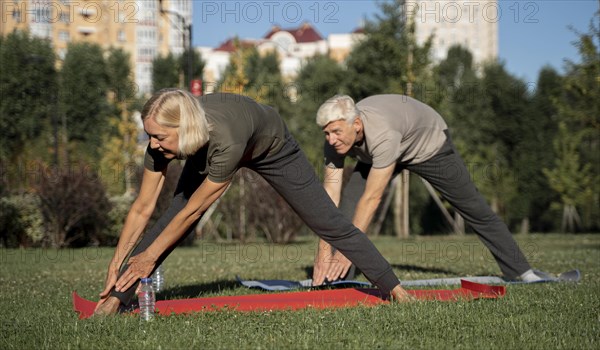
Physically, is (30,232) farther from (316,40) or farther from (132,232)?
(316,40)

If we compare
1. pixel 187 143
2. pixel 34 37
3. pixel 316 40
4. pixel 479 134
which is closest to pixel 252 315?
pixel 187 143

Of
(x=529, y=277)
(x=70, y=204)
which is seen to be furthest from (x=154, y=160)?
(x=70, y=204)

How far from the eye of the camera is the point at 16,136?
33.9 metres

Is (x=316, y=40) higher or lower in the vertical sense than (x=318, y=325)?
higher

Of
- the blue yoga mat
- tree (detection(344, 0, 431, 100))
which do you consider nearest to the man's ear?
the blue yoga mat

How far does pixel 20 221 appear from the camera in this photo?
53.6ft

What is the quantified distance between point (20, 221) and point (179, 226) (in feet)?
40.8

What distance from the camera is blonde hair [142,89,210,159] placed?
15.3 ft

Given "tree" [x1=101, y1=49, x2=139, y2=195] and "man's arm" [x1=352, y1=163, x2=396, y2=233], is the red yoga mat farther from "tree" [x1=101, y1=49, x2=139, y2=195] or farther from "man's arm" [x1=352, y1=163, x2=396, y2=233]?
"tree" [x1=101, y1=49, x2=139, y2=195]

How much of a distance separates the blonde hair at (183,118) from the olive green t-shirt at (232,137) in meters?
0.13

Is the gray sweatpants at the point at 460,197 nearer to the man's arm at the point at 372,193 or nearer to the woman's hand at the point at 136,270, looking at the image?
the man's arm at the point at 372,193

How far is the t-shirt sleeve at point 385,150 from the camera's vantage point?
6648 millimetres

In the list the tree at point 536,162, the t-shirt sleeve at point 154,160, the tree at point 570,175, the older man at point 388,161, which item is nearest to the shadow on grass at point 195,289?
the older man at point 388,161

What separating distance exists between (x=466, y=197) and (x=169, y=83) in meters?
36.7
